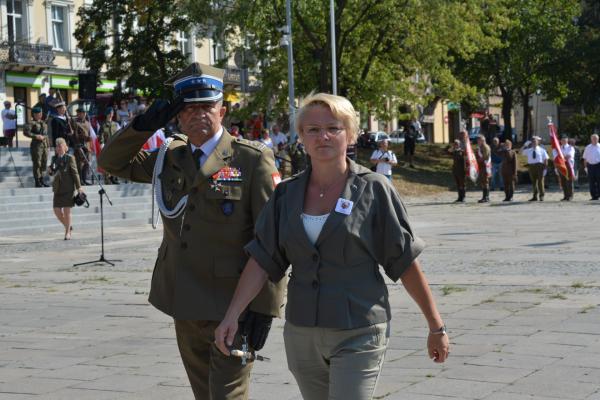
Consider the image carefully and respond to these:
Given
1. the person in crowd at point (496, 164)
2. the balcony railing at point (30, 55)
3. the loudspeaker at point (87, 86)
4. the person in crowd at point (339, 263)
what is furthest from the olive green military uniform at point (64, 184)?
the balcony railing at point (30, 55)

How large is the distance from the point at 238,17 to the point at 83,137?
12266 millimetres

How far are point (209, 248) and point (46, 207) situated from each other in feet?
65.9

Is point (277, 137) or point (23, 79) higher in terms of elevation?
point (23, 79)

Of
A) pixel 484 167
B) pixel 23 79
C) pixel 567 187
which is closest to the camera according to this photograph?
pixel 567 187

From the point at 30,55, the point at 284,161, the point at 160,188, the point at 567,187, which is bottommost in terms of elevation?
the point at 567,187

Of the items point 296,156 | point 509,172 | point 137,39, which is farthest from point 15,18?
point 509,172

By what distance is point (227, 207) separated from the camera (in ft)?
15.6

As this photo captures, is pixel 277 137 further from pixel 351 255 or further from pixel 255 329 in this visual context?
pixel 351 255

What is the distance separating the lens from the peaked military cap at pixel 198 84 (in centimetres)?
471

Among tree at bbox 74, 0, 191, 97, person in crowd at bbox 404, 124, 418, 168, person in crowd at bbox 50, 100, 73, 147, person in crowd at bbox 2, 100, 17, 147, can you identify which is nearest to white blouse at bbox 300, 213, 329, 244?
person in crowd at bbox 50, 100, 73, 147

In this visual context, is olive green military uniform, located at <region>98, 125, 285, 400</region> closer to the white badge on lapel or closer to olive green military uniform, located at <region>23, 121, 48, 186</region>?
the white badge on lapel

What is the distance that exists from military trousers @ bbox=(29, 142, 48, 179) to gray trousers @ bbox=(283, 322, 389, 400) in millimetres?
23070

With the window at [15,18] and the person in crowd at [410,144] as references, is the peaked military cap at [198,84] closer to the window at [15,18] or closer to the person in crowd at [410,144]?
the person in crowd at [410,144]

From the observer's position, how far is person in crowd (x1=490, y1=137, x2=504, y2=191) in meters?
35.6
